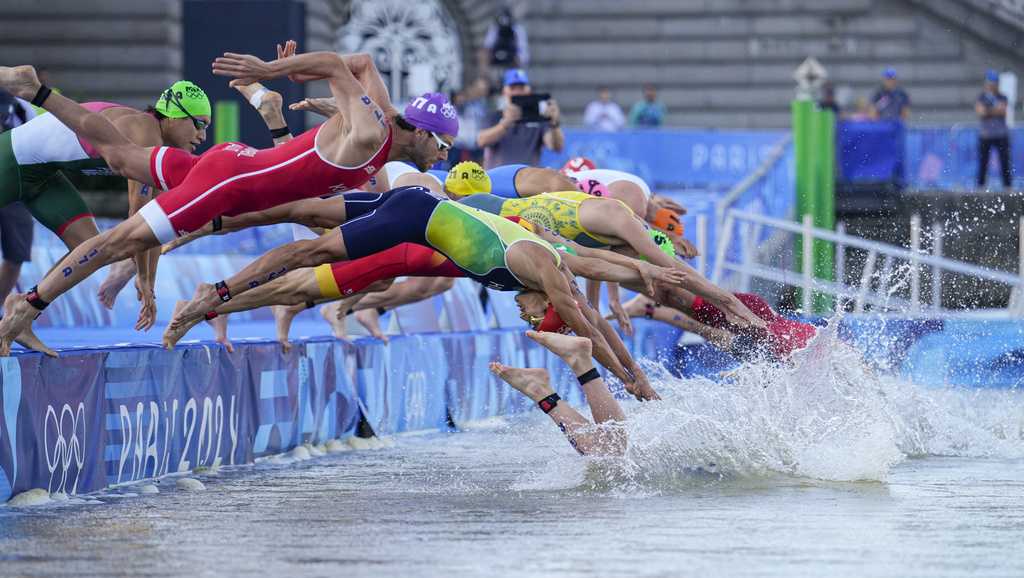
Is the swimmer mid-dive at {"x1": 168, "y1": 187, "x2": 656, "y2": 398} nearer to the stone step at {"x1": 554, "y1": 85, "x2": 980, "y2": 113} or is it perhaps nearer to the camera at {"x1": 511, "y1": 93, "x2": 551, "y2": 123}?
the camera at {"x1": 511, "y1": 93, "x2": 551, "y2": 123}

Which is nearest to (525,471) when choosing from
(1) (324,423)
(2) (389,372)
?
(1) (324,423)

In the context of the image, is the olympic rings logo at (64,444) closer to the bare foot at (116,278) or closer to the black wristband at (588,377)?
the bare foot at (116,278)

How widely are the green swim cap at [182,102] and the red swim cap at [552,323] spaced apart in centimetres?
242

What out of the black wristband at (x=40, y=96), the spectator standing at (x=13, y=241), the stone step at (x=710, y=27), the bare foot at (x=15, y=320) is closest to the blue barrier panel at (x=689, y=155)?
the stone step at (x=710, y=27)

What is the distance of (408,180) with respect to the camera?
12.9 metres

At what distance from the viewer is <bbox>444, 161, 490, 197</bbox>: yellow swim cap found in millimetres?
12727

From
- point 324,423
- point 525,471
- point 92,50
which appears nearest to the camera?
point 525,471

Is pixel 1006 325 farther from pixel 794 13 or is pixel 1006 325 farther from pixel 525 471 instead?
pixel 794 13

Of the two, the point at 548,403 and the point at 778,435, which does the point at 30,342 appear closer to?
the point at 548,403

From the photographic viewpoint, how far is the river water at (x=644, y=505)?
7211 millimetres

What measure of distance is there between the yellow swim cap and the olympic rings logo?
157 inches

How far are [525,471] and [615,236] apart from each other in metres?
2.49

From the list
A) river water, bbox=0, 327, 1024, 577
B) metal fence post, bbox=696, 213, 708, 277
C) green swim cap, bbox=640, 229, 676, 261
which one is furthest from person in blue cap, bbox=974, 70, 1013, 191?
green swim cap, bbox=640, 229, 676, 261

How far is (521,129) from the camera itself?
1708cm
